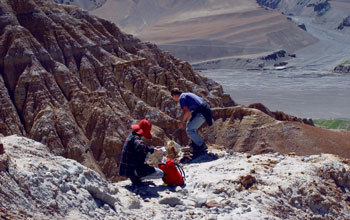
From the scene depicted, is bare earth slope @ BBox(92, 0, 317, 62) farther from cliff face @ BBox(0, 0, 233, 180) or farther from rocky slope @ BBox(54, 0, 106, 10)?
cliff face @ BBox(0, 0, 233, 180)

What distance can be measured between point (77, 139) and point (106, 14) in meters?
134

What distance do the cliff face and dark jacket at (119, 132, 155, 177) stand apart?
18.1 meters

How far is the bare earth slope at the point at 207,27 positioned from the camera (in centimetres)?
13462

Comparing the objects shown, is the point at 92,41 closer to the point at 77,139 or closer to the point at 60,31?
the point at 60,31

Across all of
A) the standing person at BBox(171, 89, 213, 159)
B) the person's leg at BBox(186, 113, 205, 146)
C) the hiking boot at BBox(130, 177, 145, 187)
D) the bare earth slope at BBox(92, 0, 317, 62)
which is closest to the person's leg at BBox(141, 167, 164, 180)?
the hiking boot at BBox(130, 177, 145, 187)

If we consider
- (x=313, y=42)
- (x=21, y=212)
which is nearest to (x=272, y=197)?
(x=21, y=212)

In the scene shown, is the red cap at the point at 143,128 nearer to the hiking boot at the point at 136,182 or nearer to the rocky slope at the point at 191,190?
the hiking boot at the point at 136,182

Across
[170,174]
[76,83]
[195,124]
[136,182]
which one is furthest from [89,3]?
[136,182]

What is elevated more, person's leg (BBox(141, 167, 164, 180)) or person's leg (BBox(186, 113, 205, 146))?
person's leg (BBox(186, 113, 205, 146))

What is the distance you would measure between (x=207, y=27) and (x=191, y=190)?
142 m

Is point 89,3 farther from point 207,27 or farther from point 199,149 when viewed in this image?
point 199,149

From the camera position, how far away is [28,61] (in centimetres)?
3331

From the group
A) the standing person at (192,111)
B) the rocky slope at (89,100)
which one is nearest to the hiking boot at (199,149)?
the standing person at (192,111)

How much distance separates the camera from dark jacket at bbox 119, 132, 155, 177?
1143 centimetres
